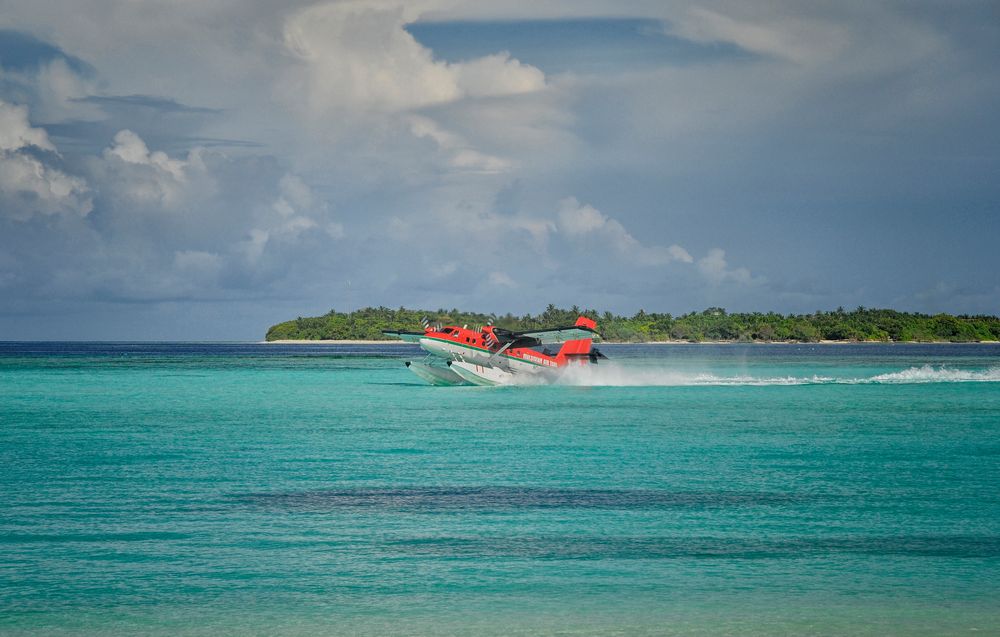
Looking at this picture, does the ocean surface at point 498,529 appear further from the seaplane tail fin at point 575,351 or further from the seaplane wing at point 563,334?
the seaplane tail fin at point 575,351

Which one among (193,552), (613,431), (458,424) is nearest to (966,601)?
(193,552)

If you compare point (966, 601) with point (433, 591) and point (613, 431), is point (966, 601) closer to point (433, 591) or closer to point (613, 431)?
point (433, 591)

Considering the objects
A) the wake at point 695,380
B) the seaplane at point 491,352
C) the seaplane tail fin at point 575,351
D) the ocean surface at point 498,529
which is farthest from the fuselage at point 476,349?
the ocean surface at point 498,529

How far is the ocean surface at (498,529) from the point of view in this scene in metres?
11.0

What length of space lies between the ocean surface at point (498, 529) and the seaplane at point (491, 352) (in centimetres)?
1871

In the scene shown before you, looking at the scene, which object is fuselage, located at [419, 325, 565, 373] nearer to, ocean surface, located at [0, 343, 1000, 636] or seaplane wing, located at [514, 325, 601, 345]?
seaplane wing, located at [514, 325, 601, 345]

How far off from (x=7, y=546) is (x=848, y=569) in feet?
39.4

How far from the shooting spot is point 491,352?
180 ft

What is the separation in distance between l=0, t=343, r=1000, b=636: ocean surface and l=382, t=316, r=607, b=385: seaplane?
18706 mm

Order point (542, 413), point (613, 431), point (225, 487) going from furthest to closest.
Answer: point (542, 413)
point (613, 431)
point (225, 487)

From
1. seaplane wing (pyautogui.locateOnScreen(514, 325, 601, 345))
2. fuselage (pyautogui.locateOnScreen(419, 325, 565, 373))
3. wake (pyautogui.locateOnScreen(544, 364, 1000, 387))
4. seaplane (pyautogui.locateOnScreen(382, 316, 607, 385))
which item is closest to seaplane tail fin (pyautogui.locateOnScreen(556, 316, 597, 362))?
seaplane (pyautogui.locateOnScreen(382, 316, 607, 385))

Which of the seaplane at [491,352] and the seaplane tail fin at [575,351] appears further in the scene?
the seaplane tail fin at [575,351]

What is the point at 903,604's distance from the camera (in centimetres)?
1138

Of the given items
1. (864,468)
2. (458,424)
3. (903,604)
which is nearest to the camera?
(903,604)
